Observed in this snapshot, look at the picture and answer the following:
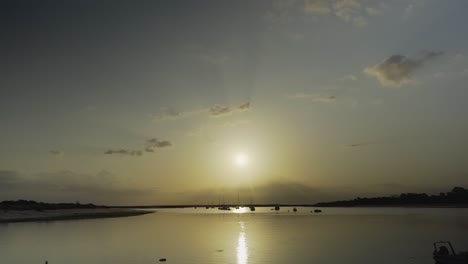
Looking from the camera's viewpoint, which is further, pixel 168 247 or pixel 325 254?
pixel 168 247

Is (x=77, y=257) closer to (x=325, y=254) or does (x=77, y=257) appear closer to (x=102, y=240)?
(x=102, y=240)

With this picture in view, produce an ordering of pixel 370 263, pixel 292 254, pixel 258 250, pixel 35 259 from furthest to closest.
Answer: pixel 258 250 → pixel 292 254 → pixel 35 259 → pixel 370 263

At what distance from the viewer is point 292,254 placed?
57906 mm

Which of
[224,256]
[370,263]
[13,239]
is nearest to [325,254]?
[370,263]

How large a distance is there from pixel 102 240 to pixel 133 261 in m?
28.0

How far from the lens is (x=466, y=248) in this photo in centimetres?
6147

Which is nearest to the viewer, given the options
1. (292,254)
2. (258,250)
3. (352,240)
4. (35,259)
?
(35,259)

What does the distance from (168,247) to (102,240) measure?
16.8 m

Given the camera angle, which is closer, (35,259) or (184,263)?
(184,263)

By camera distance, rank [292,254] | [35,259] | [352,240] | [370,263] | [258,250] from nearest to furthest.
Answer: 1. [370,263]
2. [35,259]
3. [292,254]
4. [258,250]
5. [352,240]

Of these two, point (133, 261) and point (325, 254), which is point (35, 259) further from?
point (325, 254)

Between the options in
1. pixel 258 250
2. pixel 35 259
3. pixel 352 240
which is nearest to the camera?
pixel 35 259

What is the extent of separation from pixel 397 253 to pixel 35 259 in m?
46.7

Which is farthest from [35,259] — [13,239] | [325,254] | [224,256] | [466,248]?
[466,248]
